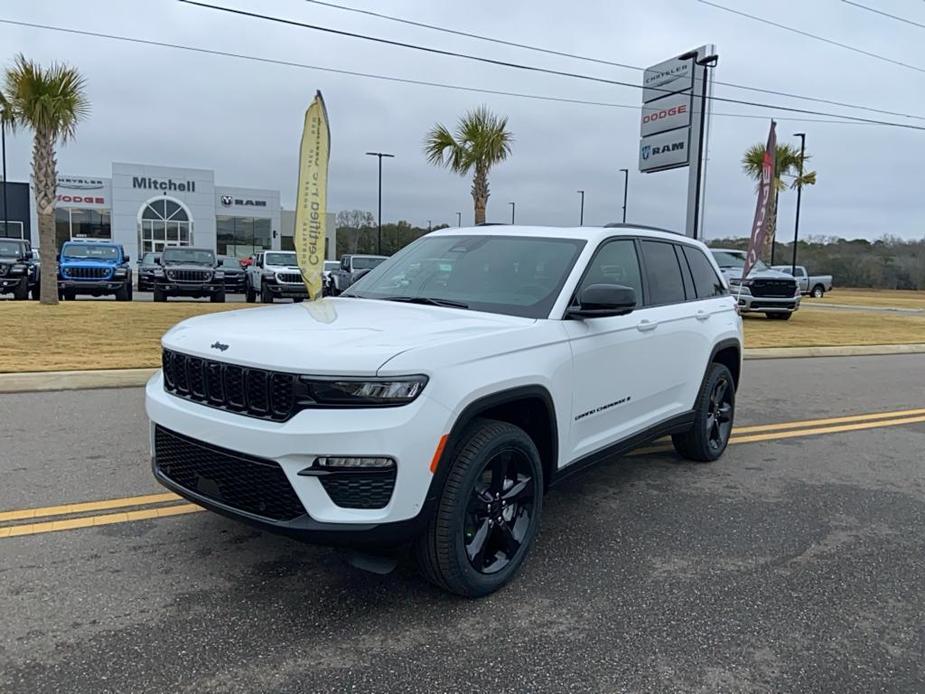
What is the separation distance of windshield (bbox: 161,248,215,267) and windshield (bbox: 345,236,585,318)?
19.3 metres

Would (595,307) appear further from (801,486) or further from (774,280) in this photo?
(774,280)

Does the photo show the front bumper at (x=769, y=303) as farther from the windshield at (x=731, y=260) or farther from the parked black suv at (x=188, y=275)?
the parked black suv at (x=188, y=275)

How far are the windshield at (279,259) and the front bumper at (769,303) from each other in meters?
14.8

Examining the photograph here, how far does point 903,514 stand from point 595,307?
2.80 meters

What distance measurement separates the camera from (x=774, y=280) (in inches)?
836

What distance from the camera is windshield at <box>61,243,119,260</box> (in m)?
21.2

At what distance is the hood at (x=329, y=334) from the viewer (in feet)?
9.60

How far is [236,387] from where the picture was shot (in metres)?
3.12

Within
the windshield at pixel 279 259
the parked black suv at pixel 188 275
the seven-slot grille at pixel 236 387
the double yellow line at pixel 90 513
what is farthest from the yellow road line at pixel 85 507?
the windshield at pixel 279 259

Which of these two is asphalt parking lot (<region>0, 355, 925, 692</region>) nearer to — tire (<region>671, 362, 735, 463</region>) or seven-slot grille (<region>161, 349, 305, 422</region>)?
tire (<region>671, 362, 735, 463</region>)

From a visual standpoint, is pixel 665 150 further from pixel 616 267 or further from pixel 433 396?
pixel 433 396

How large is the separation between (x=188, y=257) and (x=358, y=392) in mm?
21811

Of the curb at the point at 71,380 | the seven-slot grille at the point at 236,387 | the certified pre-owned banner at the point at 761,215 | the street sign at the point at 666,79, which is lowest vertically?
the curb at the point at 71,380

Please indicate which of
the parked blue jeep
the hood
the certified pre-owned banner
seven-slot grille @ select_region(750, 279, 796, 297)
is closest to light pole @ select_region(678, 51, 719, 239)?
the certified pre-owned banner
